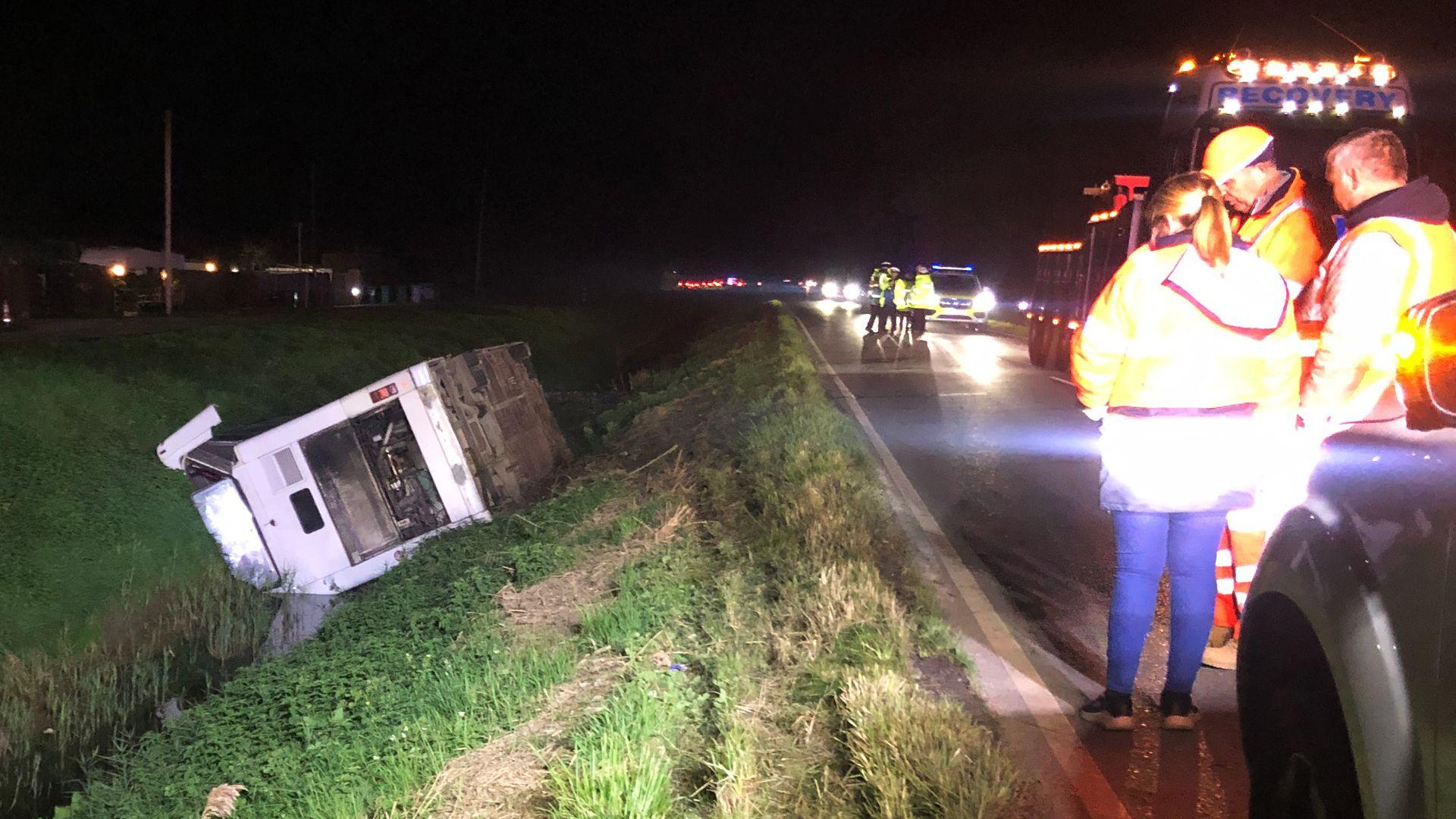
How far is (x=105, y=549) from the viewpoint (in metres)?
12.5

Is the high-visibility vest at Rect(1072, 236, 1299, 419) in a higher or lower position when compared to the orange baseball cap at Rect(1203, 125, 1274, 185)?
lower

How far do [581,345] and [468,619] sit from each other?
3643 cm

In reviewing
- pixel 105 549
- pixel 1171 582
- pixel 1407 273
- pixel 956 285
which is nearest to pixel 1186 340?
pixel 1407 273

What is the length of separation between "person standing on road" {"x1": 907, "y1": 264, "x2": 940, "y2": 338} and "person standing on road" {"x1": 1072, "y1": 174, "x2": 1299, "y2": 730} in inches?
828

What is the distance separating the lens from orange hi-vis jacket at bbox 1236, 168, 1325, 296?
4949 mm

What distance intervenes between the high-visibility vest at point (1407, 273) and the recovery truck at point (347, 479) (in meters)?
7.73

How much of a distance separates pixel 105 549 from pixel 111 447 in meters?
2.59

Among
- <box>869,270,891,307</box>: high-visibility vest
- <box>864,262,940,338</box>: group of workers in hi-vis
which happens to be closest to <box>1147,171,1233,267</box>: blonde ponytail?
<box>864,262,940,338</box>: group of workers in hi-vis

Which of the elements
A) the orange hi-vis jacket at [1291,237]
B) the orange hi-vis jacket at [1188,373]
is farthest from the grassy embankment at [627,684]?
the orange hi-vis jacket at [1291,237]

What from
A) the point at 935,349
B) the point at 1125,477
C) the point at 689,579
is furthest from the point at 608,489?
the point at 935,349

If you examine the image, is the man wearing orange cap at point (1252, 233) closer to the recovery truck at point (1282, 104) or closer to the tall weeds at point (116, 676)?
the recovery truck at point (1282, 104)

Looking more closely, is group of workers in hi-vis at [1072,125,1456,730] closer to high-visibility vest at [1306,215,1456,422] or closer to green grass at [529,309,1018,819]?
high-visibility vest at [1306,215,1456,422]

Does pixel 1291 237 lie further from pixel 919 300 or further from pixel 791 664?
pixel 919 300

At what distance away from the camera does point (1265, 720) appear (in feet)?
10.1
